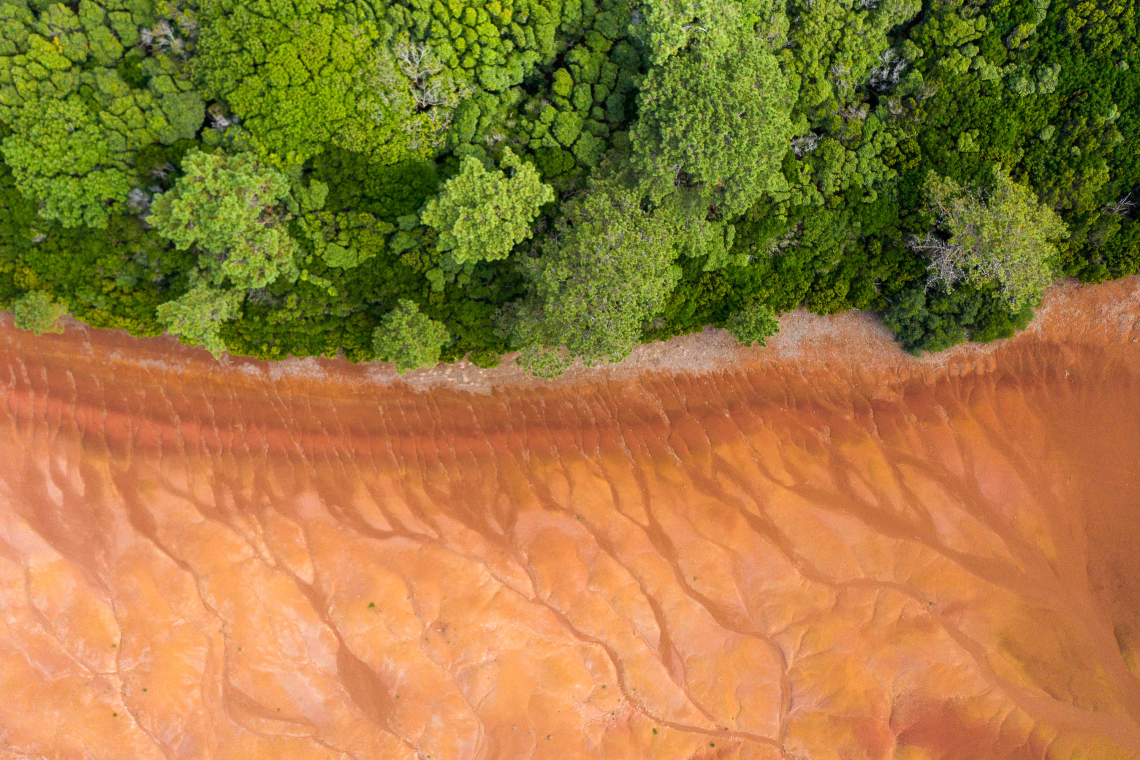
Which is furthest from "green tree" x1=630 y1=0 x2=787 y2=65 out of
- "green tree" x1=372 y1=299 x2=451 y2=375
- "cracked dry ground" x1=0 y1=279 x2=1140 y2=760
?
"cracked dry ground" x1=0 y1=279 x2=1140 y2=760

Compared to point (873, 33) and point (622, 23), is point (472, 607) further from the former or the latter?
point (873, 33)

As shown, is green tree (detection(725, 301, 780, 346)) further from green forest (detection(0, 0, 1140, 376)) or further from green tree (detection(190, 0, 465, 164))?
green tree (detection(190, 0, 465, 164))

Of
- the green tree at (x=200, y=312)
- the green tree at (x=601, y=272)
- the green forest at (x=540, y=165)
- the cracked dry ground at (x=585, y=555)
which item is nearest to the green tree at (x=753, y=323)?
the green forest at (x=540, y=165)

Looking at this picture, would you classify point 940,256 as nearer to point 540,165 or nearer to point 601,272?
point 601,272

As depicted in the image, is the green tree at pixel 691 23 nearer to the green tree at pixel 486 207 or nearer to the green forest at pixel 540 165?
the green forest at pixel 540 165

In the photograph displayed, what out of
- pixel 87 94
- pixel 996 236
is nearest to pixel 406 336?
pixel 87 94

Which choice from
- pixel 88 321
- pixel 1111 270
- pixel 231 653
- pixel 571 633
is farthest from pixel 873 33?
pixel 231 653
